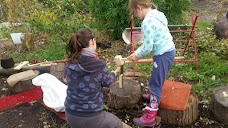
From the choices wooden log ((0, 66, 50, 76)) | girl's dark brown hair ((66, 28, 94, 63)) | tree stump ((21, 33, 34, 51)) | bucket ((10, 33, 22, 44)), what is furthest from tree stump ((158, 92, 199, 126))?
bucket ((10, 33, 22, 44))

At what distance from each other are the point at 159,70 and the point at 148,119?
673 millimetres

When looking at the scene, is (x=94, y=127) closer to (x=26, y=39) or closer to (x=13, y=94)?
(x=13, y=94)

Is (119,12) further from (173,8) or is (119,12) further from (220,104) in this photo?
(220,104)

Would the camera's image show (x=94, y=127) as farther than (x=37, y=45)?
No

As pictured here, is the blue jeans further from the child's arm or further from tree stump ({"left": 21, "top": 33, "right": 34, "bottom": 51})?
tree stump ({"left": 21, "top": 33, "right": 34, "bottom": 51})

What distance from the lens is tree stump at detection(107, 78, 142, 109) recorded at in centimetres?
362

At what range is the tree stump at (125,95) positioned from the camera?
3.62 m

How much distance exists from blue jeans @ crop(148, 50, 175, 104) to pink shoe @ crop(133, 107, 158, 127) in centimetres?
18

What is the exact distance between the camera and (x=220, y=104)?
3.43m

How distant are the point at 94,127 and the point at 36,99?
1872 millimetres

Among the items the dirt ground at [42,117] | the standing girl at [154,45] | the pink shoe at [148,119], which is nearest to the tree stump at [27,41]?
the dirt ground at [42,117]

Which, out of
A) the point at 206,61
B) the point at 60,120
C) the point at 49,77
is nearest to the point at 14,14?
the point at 49,77

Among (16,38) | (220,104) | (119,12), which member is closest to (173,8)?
(119,12)

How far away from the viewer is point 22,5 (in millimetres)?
6941
